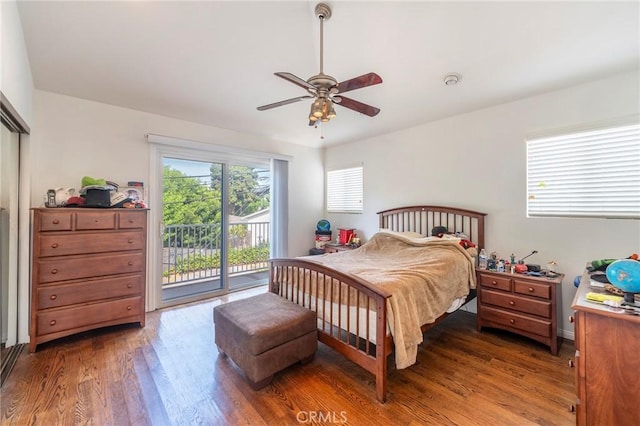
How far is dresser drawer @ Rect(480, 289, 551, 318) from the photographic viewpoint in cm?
251

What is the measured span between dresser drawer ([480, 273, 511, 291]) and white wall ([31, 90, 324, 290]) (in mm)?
3862

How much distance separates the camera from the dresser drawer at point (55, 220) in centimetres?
242

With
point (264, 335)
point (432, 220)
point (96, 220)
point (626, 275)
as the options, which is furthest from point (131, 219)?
point (626, 275)

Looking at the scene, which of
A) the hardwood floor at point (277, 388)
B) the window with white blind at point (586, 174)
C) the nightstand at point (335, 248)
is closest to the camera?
the hardwood floor at point (277, 388)

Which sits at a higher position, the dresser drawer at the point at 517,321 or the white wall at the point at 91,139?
the white wall at the point at 91,139

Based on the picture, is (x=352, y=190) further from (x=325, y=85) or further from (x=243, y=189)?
(x=325, y=85)

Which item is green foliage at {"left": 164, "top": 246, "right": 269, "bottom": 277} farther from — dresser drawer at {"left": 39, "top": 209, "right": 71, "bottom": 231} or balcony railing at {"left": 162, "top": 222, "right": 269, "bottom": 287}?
dresser drawer at {"left": 39, "top": 209, "right": 71, "bottom": 231}

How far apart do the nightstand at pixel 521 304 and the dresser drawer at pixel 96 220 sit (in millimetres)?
3999

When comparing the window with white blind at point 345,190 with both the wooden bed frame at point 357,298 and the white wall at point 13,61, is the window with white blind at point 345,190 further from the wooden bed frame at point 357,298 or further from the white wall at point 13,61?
the white wall at point 13,61

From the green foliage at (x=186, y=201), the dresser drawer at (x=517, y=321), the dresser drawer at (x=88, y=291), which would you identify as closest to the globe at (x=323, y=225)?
the green foliage at (x=186, y=201)

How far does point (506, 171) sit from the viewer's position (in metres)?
3.16

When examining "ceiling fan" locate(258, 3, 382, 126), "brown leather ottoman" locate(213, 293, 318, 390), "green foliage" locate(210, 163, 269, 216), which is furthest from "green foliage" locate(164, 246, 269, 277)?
"ceiling fan" locate(258, 3, 382, 126)

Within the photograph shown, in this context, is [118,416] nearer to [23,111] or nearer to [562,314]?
[23,111]

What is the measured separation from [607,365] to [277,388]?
1.93 metres
